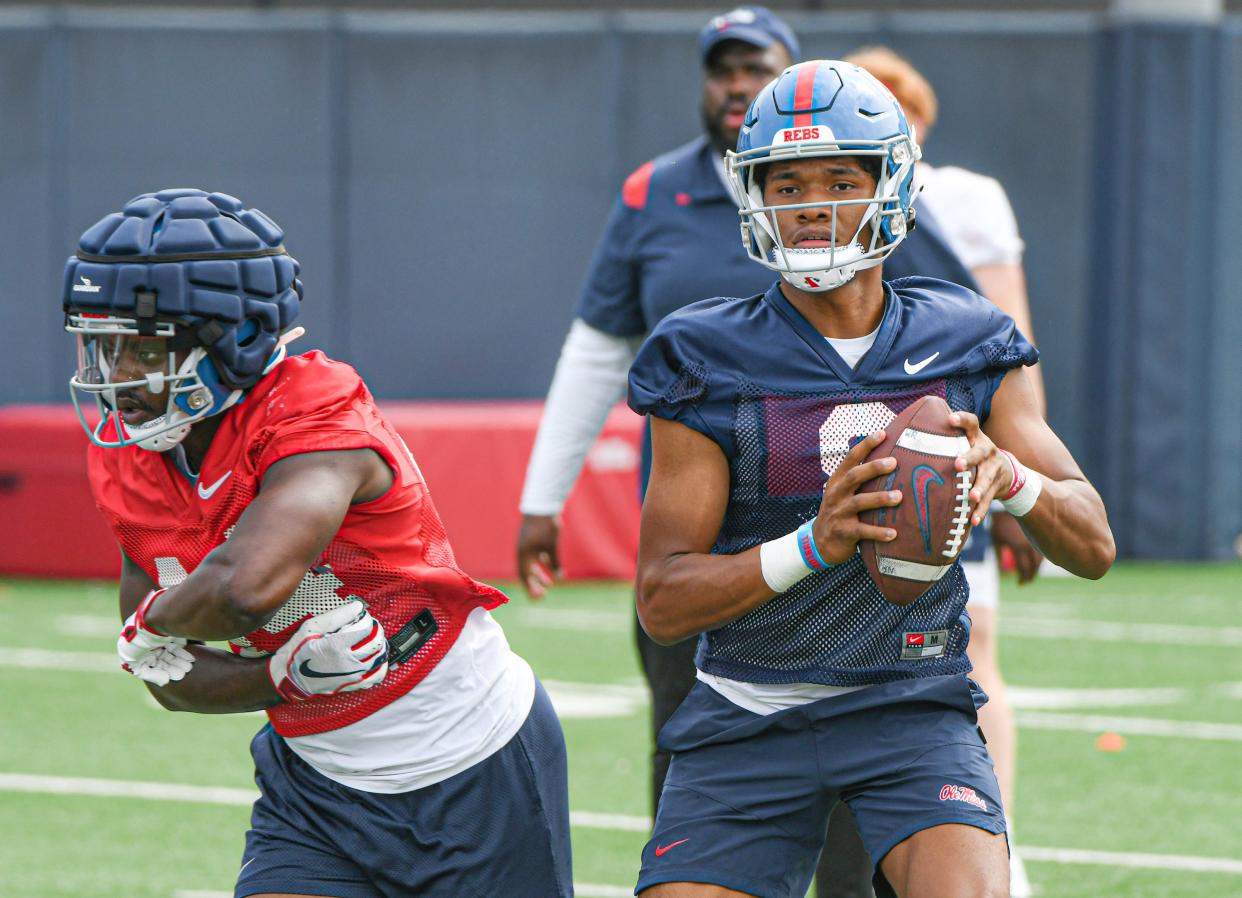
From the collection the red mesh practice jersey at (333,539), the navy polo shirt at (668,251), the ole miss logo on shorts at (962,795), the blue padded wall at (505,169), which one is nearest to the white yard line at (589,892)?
the navy polo shirt at (668,251)

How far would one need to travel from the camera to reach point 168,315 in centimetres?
344

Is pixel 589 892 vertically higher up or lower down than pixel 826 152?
lower down

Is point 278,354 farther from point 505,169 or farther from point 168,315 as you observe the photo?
point 505,169

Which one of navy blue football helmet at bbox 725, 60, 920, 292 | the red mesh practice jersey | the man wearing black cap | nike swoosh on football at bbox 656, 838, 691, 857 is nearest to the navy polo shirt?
the man wearing black cap

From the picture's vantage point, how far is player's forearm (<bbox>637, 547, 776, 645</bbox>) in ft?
10.9

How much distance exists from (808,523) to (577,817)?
365 centimetres

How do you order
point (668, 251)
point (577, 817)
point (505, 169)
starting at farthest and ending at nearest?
point (505, 169) → point (577, 817) → point (668, 251)

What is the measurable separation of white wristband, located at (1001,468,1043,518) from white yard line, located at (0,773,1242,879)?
279 centimetres

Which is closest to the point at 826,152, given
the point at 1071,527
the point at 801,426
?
the point at 801,426

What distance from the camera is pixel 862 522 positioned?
318 centimetres

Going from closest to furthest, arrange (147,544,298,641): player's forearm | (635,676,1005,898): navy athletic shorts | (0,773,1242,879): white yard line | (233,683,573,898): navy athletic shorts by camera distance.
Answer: (147,544,298,641): player's forearm < (635,676,1005,898): navy athletic shorts < (233,683,573,898): navy athletic shorts < (0,773,1242,879): white yard line

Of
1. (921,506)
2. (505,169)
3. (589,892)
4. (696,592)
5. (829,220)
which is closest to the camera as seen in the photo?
(921,506)

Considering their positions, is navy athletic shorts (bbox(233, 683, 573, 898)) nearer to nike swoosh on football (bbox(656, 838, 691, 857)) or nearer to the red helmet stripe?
nike swoosh on football (bbox(656, 838, 691, 857))

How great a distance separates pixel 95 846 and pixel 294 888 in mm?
3061
